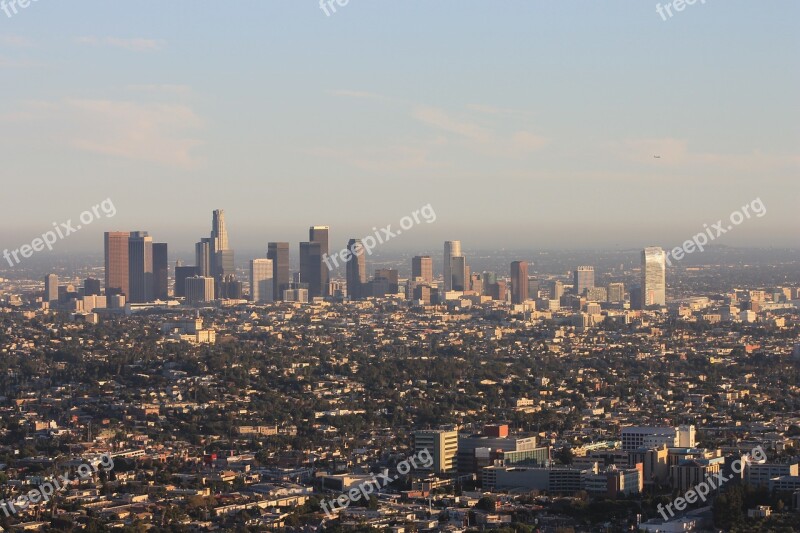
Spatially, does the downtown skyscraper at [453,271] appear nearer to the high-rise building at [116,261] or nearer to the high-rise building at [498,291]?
the high-rise building at [498,291]

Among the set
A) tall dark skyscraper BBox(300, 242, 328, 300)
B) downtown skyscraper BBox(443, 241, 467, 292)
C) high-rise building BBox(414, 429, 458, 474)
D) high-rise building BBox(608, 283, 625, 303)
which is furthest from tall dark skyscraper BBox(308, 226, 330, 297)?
high-rise building BBox(414, 429, 458, 474)

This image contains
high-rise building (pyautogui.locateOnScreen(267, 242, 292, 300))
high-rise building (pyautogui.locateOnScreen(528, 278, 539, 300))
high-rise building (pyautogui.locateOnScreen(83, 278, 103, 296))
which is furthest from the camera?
high-rise building (pyautogui.locateOnScreen(528, 278, 539, 300))

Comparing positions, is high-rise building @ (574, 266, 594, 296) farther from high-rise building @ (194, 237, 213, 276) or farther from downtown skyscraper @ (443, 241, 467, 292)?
high-rise building @ (194, 237, 213, 276)

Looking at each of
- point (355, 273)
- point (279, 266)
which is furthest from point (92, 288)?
point (355, 273)

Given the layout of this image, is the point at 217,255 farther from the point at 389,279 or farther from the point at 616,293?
the point at 616,293

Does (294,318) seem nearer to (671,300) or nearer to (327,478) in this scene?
(671,300)

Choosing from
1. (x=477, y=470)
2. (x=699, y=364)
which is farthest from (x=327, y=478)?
(x=699, y=364)

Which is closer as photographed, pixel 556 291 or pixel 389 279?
pixel 556 291
